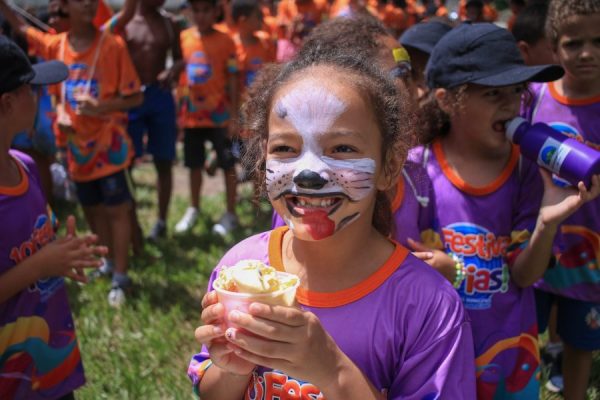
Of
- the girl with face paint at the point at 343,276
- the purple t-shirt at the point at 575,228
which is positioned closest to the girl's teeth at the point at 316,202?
the girl with face paint at the point at 343,276

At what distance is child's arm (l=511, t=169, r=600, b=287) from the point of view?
2146 mm

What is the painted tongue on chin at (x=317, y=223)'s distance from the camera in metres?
1.54

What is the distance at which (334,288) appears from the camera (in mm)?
1596

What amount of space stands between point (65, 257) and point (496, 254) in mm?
1649

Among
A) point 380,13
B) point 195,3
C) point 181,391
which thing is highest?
point 195,3

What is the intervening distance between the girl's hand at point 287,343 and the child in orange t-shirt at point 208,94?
456 centimetres

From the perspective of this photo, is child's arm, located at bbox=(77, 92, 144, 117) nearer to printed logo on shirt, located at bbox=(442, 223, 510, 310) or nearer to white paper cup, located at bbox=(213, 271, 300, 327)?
printed logo on shirt, located at bbox=(442, 223, 510, 310)

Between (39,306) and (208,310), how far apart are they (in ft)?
4.83

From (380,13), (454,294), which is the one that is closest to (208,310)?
(454,294)

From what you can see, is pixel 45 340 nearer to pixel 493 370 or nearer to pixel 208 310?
pixel 208 310

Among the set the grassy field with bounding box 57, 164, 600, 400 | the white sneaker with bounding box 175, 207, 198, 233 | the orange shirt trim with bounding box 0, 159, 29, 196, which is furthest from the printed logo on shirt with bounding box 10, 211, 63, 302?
the white sneaker with bounding box 175, 207, 198, 233

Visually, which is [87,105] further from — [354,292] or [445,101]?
[354,292]

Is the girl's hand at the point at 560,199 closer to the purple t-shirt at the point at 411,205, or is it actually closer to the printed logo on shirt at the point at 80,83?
the purple t-shirt at the point at 411,205

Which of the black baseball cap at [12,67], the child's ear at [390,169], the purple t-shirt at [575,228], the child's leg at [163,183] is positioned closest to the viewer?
the child's ear at [390,169]
